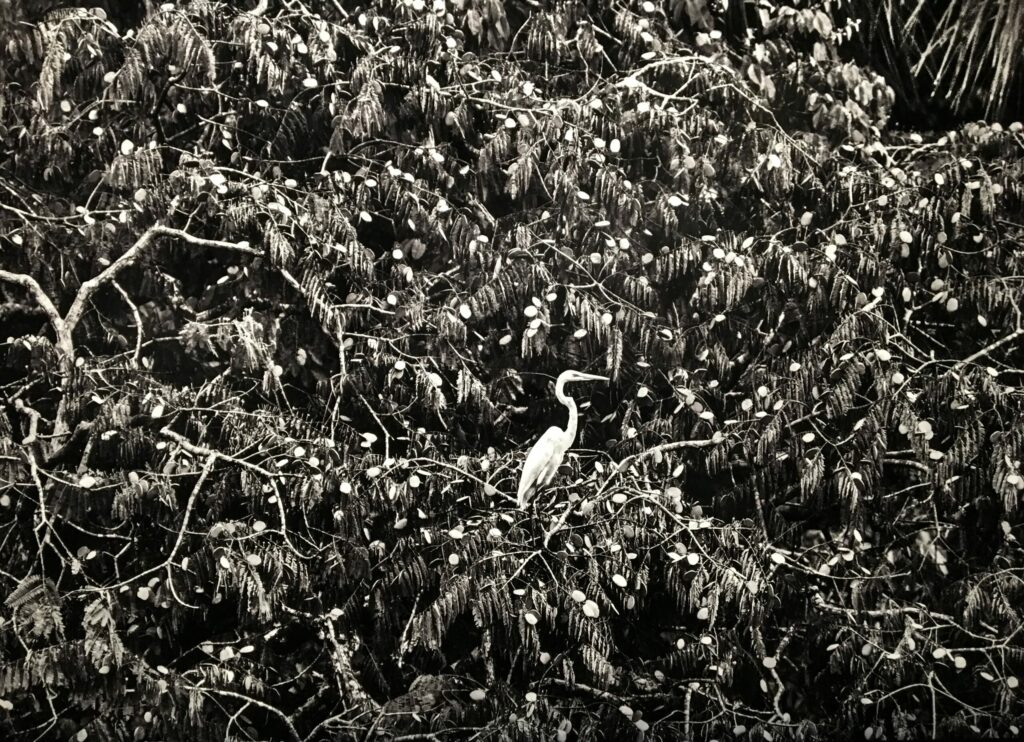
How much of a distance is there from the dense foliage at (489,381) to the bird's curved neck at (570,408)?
5.4 inches

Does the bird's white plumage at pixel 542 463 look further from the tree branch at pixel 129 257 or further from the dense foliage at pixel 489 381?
the tree branch at pixel 129 257

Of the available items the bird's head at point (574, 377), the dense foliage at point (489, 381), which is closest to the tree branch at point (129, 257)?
the dense foliage at point (489, 381)

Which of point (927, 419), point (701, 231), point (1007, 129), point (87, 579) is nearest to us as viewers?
point (87, 579)

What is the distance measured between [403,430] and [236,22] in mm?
1405

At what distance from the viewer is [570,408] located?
3930 mm

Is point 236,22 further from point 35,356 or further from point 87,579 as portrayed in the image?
point 87,579

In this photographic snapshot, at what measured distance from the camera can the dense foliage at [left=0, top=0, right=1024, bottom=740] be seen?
355 centimetres

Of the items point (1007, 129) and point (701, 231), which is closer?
point (701, 231)

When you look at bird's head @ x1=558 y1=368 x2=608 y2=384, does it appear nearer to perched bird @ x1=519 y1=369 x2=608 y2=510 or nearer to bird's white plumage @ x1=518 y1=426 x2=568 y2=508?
perched bird @ x1=519 y1=369 x2=608 y2=510

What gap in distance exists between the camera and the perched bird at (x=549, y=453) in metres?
3.76

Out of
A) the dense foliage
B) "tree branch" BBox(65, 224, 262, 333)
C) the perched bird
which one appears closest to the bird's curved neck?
the perched bird

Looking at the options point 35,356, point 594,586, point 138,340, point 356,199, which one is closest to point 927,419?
point 594,586

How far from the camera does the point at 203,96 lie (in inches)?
158

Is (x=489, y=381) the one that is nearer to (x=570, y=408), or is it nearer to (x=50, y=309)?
(x=570, y=408)
